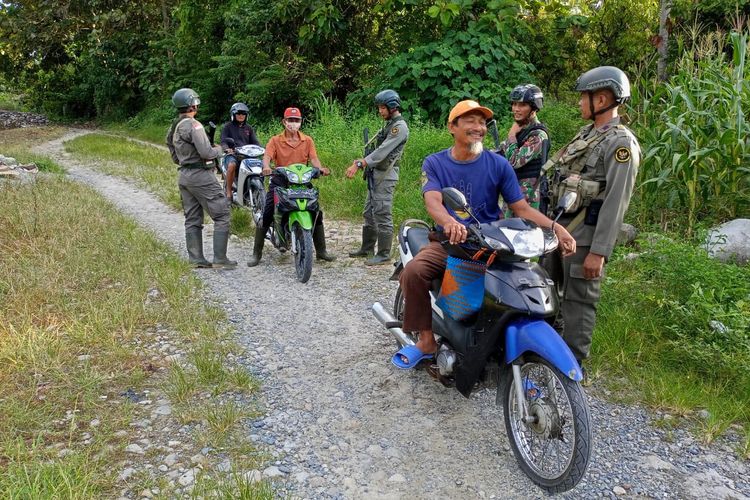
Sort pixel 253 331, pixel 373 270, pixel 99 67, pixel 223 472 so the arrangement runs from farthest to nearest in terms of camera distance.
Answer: pixel 99 67 < pixel 373 270 < pixel 253 331 < pixel 223 472

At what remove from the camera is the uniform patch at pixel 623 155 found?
3250 millimetres

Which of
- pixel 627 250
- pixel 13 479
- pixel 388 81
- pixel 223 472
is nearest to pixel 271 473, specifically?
pixel 223 472

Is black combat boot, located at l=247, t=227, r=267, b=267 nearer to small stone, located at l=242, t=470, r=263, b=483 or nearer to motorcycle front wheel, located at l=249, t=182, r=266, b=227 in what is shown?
motorcycle front wheel, located at l=249, t=182, r=266, b=227

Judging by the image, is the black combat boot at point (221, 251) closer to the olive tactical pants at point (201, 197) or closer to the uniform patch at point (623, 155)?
the olive tactical pants at point (201, 197)

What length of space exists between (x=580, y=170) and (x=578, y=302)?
81 centimetres

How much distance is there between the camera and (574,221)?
348 centimetres

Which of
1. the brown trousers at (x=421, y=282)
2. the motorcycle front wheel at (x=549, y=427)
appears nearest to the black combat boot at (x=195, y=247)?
the brown trousers at (x=421, y=282)

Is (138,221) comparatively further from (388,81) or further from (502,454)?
(502,454)

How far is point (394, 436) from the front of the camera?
3383 mm

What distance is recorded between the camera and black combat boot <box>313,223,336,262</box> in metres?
6.81

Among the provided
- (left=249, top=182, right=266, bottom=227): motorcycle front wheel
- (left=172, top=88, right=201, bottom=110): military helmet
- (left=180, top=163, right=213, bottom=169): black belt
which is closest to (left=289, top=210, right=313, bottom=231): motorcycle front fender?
(left=249, top=182, right=266, bottom=227): motorcycle front wheel

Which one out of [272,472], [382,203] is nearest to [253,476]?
[272,472]

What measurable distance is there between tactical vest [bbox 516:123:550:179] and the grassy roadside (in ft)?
9.01

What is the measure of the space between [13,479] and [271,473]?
1219 millimetres
